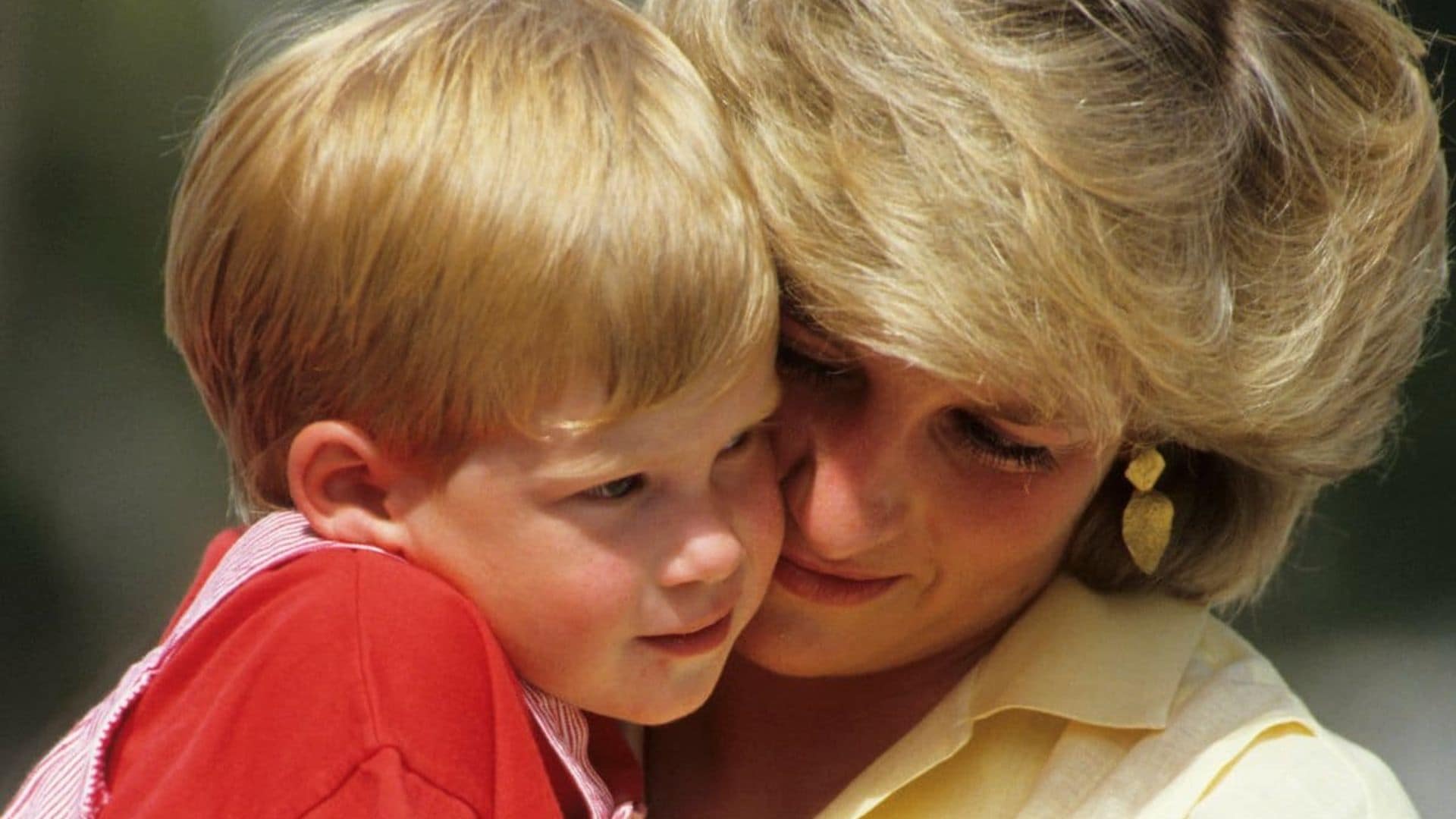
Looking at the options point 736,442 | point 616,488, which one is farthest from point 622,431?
point 736,442

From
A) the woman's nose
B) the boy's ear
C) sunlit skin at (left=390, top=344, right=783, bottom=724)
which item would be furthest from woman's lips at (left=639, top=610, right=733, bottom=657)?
the boy's ear

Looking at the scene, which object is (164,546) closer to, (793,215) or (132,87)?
(132,87)

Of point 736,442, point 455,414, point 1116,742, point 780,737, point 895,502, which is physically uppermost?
point 455,414

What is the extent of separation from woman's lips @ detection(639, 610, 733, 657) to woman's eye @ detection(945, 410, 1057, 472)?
295 mm

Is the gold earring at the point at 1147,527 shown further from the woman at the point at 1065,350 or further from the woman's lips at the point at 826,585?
the woman's lips at the point at 826,585

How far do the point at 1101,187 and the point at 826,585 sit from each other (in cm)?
49

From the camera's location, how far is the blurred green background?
463cm

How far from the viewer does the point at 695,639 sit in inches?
75.5

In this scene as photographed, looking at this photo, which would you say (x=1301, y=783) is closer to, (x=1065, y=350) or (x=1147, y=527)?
(x=1147, y=527)

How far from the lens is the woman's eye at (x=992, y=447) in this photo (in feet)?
6.70

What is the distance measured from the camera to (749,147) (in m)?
1.93

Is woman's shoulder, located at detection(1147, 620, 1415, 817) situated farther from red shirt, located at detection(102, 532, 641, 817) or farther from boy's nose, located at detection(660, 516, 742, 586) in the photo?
red shirt, located at detection(102, 532, 641, 817)

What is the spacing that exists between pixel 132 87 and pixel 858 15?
3.12m

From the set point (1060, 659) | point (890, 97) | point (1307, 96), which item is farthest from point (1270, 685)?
point (890, 97)
